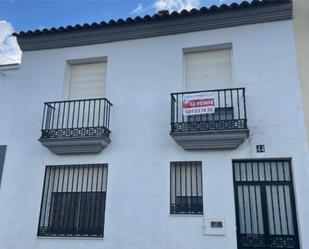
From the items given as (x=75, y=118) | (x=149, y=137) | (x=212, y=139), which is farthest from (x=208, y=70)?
(x=75, y=118)

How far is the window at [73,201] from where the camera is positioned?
762cm

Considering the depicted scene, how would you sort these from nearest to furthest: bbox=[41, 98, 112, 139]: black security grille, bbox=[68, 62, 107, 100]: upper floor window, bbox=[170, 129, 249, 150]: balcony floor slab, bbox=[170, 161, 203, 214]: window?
bbox=[170, 129, 249, 150]: balcony floor slab → bbox=[170, 161, 203, 214]: window → bbox=[41, 98, 112, 139]: black security grille → bbox=[68, 62, 107, 100]: upper floor window

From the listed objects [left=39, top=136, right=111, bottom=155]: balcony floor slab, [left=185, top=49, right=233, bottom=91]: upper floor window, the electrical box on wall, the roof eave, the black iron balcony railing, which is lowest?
the electrical box on wall

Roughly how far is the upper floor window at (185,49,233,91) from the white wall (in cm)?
27

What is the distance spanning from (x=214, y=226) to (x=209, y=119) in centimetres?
244

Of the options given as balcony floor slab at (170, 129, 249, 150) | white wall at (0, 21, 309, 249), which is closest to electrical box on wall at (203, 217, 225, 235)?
white wall at (0, 21, 309, 249)

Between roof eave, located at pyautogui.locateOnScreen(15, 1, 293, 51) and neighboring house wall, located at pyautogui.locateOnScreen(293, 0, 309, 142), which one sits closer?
neighboring house wall, located at pyautogui.locateOnScreen(293, 0, 309, 142)

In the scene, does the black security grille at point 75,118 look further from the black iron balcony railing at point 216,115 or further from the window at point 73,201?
the black iron balcony railing at point 216,115

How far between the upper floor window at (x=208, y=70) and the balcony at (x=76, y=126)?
2.24 metres

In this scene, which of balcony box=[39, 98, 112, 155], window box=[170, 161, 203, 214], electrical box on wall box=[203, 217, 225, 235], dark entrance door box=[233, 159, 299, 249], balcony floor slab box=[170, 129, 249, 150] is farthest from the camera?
balcony box=[39, 98, 112, 155]

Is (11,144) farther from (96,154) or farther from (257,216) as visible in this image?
(257,216)

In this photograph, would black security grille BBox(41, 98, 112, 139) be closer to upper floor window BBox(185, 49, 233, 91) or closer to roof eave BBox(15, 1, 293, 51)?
roof eave BBox(15, 1, 293, 51)

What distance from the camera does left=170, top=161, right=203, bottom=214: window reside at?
23.4 feet

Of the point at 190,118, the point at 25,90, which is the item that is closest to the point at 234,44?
the point at 190,118
